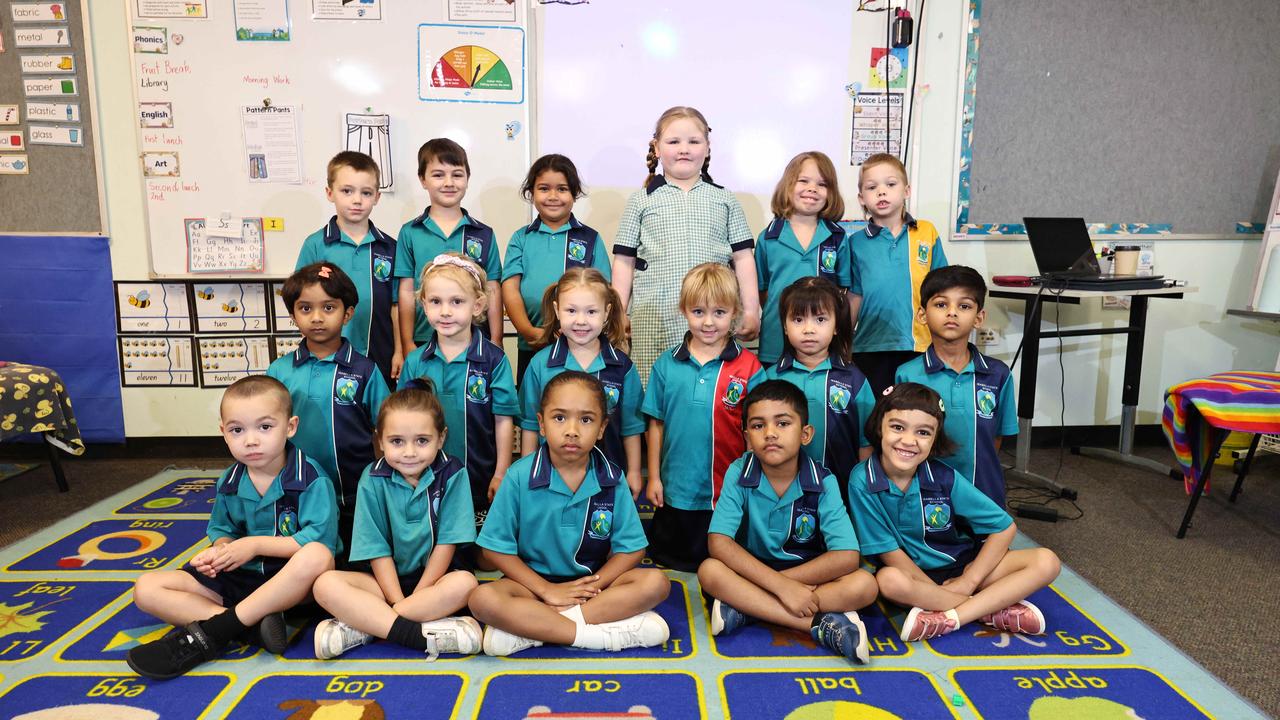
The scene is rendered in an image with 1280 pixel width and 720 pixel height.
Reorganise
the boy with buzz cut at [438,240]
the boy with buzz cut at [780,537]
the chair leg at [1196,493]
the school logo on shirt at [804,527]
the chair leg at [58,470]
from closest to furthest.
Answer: the boy with buzz cut at [780,537]
the school logo on shirt at [804,527]
the chair leg at [1196,493]
the boy with buzz cut at [438,240]
the chair leg at [58,470]

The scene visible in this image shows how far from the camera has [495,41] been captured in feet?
9.78

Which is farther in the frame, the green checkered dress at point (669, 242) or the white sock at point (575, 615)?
the green checkered dress at point (669, 242)

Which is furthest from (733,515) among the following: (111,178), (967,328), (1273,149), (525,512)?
(1273,149)

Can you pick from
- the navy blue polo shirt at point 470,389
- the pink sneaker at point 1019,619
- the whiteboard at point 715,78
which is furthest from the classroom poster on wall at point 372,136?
the pink sneaker at point 1019,619

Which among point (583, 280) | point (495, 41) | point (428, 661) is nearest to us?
point (428, 661)

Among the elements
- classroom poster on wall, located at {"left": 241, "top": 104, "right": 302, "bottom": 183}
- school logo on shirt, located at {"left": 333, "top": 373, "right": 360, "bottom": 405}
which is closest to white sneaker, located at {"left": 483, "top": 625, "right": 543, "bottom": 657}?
school logo on shirt, located at {"left": 333, "top": 373, "right": 360, "bottom": 405}

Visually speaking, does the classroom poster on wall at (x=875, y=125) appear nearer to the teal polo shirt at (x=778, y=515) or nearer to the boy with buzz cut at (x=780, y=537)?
the boy with buzz cut at (x=780, y=537)

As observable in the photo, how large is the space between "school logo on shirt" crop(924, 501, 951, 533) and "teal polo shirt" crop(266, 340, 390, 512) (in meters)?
1.53

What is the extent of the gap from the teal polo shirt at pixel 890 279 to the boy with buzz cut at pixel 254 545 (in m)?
1.74

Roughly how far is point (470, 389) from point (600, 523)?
572mm

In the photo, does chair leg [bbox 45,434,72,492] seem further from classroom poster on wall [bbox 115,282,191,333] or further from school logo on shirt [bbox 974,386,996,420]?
school logo on shirt [bbox 974,386,996,420]

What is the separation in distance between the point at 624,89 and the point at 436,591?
7.18 feet

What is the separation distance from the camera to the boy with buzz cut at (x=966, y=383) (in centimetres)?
205

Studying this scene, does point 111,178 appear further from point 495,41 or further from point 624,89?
point 624,89
